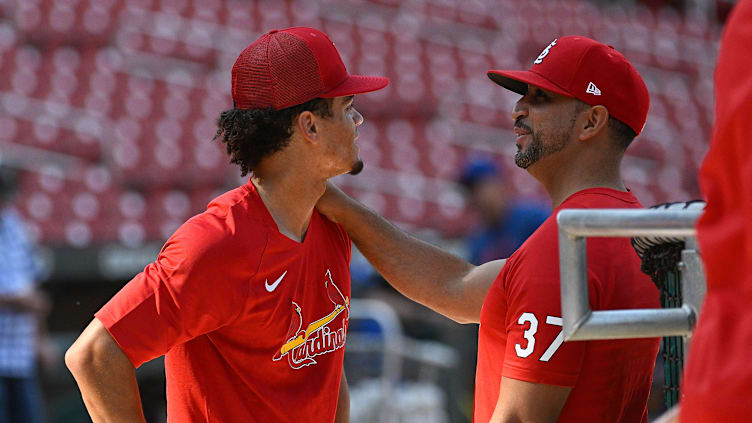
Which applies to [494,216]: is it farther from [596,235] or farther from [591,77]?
[596,235]

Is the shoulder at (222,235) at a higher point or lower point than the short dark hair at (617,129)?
lower

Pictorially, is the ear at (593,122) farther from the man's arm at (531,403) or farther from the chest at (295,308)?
the chest at (295,308)

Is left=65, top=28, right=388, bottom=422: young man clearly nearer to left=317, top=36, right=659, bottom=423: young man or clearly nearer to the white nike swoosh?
the white nike swoosh

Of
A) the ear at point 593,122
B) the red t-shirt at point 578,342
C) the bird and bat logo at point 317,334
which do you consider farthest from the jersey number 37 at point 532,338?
the bird and bat logo at point 317,334

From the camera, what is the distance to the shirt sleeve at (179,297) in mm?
2156

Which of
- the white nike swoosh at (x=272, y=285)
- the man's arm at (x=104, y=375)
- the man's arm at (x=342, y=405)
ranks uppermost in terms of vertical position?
the white nike swoosh at (x=272, y=285)

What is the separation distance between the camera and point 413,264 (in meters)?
2.93

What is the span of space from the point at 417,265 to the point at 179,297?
3.18 feet

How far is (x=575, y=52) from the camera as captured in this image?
228cm

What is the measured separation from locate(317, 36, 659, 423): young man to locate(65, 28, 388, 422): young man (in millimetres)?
264

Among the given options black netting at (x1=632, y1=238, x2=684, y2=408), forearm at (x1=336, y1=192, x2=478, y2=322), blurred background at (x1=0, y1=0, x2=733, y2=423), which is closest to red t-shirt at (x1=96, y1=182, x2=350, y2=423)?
forearm at (x1=336, y1=192, x2=478, y2=322)

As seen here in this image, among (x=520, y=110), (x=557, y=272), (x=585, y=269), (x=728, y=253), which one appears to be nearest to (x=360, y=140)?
(x=520, y=110)

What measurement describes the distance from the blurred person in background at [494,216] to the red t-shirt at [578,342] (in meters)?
2.84

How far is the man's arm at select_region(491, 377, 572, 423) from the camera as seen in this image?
1930 mm
